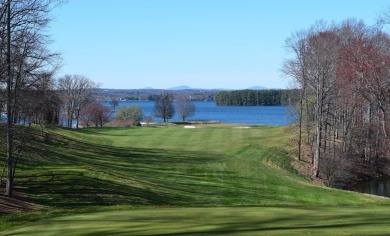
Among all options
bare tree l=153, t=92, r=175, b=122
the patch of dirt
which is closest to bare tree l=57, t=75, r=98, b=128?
bare tree l=153, t=92, r=175, b=122

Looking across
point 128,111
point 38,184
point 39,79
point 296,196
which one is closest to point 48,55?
point 39,79

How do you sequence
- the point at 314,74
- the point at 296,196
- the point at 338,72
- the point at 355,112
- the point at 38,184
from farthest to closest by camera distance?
the point at 355,112 → the point at 314,74 → the point at 338,72 → the point at 296,196 → the point at 38,184

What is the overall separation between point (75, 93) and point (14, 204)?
74230mm

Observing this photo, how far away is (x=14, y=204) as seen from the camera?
64.4ft

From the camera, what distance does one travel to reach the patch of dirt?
61.3 feet

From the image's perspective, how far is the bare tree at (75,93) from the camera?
84.8m

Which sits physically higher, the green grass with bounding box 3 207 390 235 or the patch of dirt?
the green grass with bounding box 3 207 390 235

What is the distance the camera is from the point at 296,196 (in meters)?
28.2

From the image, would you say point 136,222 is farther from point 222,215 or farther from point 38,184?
point 38,184

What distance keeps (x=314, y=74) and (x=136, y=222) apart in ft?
103

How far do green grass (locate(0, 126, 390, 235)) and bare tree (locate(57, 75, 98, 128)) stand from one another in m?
25.3

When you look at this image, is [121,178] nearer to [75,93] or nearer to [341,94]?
[341,94]

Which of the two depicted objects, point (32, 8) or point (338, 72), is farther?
point (338, 72)

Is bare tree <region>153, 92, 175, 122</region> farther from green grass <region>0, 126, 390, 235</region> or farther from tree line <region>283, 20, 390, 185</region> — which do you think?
tree line <region>283, 20, 390, 185</region>
